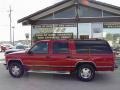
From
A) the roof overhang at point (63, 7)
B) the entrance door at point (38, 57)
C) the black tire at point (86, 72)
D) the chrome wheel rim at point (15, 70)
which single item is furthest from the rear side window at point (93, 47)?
the roof overhang at point (63, 7)

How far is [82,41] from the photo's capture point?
1037 centimetres

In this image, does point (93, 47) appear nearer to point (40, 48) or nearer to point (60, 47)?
point (60, 47)

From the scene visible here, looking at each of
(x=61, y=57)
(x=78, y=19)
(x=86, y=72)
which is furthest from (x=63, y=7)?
(x=86, y=72)

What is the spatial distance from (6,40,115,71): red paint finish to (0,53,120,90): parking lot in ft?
1.76

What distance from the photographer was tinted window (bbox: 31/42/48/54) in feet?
34.1

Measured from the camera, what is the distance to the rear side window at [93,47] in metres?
9.95

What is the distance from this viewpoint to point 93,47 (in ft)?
33.1

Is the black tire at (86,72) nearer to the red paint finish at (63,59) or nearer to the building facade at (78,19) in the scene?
the red paint finish at (63,59)

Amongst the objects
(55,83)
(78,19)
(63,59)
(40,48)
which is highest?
(78,19)

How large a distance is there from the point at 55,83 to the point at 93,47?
7.28 feet

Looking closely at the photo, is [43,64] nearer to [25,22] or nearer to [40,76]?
[40,76]

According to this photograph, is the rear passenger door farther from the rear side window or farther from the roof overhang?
the roof overhang

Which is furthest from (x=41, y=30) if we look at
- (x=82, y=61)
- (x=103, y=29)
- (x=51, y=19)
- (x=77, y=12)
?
(x=82, y=61)

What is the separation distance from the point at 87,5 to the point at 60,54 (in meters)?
8.78
